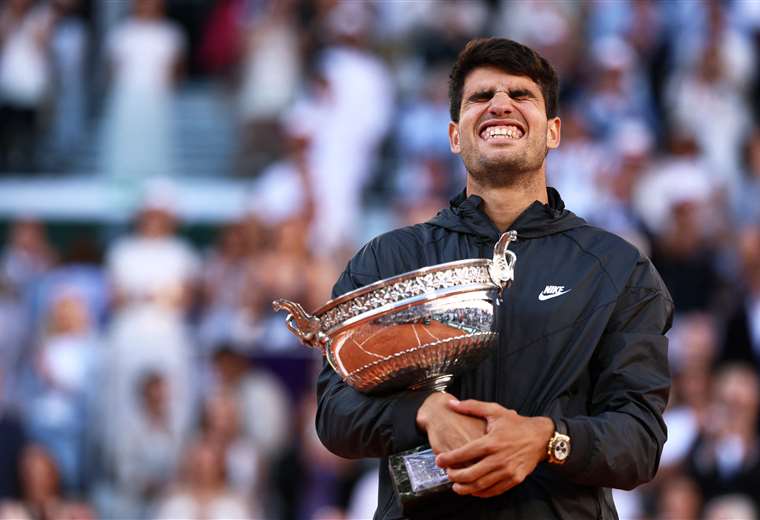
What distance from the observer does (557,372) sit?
2.96 meters

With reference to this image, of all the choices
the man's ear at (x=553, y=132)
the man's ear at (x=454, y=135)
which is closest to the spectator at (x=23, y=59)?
the man's ear at (x=454, y=135)

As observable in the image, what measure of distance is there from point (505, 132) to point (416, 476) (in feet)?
2.34

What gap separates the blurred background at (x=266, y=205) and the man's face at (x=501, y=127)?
166 inches

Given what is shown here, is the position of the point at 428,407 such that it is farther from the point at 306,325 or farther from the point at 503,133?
the point at 503,133

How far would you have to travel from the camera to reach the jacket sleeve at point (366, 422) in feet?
9.43

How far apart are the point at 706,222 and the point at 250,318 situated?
8.40 feet

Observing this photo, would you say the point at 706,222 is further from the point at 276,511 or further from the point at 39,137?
the point at 39,137

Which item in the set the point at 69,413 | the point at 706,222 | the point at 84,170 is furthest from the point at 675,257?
the point at 84,170

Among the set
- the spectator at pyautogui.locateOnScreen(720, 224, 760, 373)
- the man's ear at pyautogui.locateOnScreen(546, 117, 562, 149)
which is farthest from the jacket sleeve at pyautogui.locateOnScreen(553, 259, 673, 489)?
the spectator at pyautogui.locateOnScreen(720, 224, 760, 373)

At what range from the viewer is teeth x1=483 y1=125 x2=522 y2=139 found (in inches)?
122

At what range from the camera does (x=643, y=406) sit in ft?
9.63

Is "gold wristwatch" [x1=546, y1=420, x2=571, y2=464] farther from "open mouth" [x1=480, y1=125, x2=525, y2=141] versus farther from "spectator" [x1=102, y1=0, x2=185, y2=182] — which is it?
"spectator" [x1=102, y1=0, x2=185, y2=182]

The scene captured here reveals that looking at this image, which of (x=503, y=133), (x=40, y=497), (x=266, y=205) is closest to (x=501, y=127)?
(x=503, y=133)

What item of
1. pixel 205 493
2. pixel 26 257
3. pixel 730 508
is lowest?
pixel 730 508
